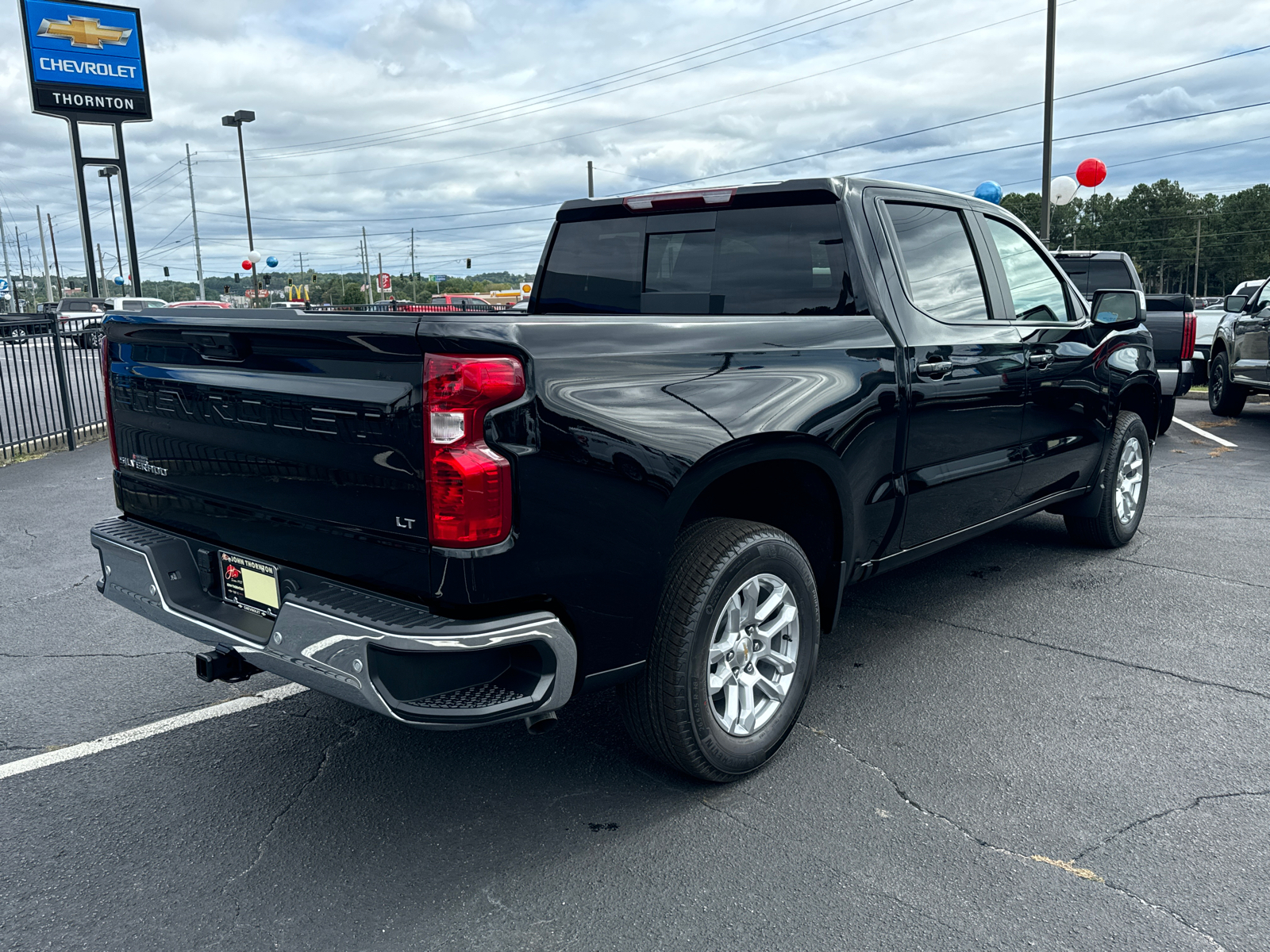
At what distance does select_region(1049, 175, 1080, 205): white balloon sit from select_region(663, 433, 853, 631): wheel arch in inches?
691

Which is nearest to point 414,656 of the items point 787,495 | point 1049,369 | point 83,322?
point 787,495

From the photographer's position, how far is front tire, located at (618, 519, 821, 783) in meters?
2.84

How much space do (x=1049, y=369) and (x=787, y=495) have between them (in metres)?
2.03

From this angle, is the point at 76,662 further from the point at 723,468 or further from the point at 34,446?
the point at 34,446

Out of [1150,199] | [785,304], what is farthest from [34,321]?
[1150,199]

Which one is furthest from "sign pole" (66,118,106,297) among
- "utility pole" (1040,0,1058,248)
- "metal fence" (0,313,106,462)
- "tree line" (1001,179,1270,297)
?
"tree line" (1001,179,1270,297)

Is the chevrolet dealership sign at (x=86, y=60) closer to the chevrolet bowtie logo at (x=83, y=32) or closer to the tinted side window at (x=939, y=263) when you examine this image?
the chevrolet bowtie logo at (x=83, y=32)

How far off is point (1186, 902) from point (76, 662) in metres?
4.28

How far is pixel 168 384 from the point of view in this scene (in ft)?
10.1

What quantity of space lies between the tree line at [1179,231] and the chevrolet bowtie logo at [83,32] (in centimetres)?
9938

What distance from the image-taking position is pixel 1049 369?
15.6ft

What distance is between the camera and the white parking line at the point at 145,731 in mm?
3302

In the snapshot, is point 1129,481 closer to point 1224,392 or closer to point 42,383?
point 1224,392

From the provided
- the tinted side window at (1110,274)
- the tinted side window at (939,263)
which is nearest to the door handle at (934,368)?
the tinted side window at (939,263)
